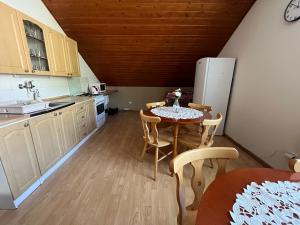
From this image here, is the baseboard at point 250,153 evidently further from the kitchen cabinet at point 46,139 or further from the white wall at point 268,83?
the kitchen cabinet at point 46,139

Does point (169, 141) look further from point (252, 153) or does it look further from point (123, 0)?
point (123, 0)

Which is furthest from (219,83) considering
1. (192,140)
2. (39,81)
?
(39,81)

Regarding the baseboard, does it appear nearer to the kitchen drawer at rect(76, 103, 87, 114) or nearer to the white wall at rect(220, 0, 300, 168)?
the white wall at rect(220, 0, 300, 168)

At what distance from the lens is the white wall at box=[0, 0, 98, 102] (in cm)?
200

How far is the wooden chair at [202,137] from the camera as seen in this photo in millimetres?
1770

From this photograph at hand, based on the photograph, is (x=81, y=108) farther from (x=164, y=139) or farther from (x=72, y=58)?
(x=164, y=139)

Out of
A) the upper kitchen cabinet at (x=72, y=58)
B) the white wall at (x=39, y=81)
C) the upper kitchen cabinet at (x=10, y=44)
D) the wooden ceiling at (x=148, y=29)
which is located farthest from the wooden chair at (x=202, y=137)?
the upper kitchen cabinet at (x=72, y=58)

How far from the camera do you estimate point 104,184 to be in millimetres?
1889

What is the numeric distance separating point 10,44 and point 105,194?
6.85ft

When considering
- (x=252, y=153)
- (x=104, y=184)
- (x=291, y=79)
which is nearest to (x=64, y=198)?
(x=104, y=184)

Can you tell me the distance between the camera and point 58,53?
2.67 m

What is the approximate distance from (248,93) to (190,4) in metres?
1.85

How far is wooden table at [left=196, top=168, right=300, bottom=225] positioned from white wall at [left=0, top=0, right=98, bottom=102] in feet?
8.38

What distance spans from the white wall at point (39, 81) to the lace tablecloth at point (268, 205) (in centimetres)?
269
